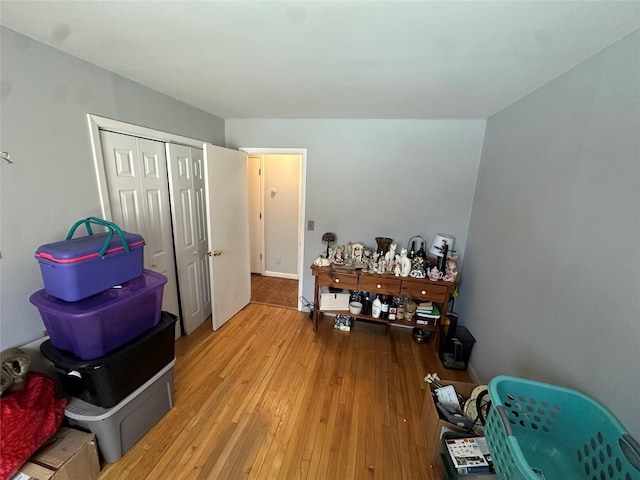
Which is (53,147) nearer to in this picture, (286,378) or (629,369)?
(286,378)

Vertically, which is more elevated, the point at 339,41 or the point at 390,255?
the point at 339,41

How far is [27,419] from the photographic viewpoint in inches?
42.9

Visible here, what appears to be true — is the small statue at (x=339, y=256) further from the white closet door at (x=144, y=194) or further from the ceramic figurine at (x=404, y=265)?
the white closet door at (x=144, y=194)

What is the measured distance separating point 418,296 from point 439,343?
0.51 meters

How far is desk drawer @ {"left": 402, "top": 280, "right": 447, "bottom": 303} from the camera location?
2271 mm

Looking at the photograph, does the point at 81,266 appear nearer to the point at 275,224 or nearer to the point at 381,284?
the point at 381,284

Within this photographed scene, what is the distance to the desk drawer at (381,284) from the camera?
2361mm

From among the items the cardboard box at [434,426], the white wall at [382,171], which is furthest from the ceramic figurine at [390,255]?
the cardboard box at [434,426]

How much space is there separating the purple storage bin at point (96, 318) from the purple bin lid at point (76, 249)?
0.73ft

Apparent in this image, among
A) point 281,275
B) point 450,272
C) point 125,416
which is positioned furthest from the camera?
point 281,275

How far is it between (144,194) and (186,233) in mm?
546

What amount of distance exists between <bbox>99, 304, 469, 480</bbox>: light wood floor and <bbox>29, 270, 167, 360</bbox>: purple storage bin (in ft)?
2.33

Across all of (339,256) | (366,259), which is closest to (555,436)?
(366,259)

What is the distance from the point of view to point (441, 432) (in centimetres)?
141
